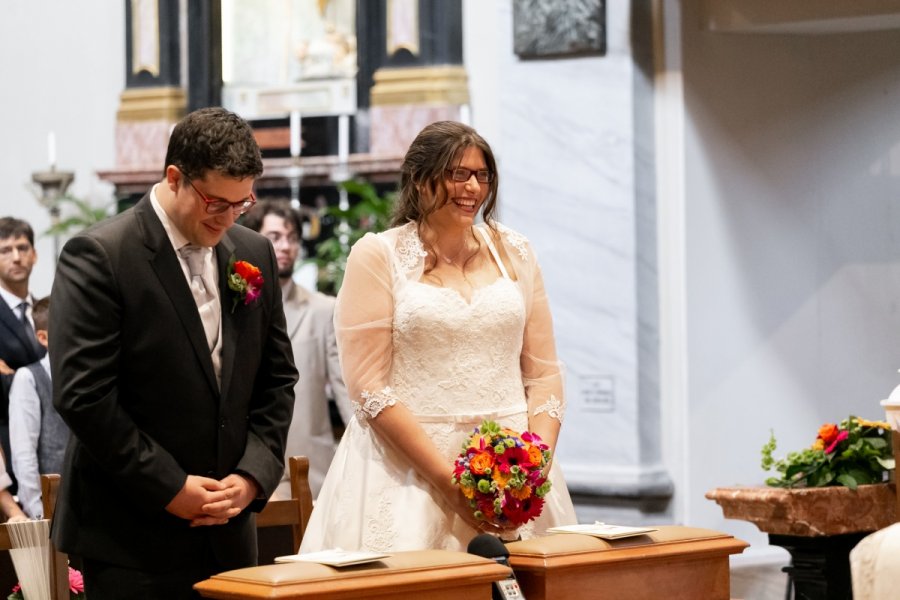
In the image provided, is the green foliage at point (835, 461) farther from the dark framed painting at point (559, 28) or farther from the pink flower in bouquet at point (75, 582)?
the dark framed painting at point (559, 28)

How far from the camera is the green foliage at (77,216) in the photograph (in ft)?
34.4

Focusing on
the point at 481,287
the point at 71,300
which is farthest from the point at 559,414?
the point at 71,300

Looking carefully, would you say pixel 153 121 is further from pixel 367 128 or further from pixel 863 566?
pixel 863 566

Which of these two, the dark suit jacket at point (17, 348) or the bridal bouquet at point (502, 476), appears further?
the dark suit jacket at point (17, 348)

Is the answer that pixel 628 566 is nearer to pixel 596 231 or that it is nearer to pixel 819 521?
pixel 819 521

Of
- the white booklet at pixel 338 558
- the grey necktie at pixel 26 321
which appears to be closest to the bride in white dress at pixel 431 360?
the white booklet at pixel 338 558

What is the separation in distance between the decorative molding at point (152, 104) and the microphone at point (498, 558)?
8.32m

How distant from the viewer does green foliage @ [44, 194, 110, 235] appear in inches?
413

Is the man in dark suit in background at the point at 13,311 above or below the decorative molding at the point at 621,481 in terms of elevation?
above

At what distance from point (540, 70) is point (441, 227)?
363 centimetres

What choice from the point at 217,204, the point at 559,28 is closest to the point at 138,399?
the point at 217,204

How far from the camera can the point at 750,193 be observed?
762cm

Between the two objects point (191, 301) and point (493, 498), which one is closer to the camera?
point (191, 301)

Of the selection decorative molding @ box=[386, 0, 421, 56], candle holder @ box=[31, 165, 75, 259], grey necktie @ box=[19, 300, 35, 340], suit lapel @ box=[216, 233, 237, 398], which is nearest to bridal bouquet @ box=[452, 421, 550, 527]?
suit lapel @ box=[216, 233, 237, 398]
